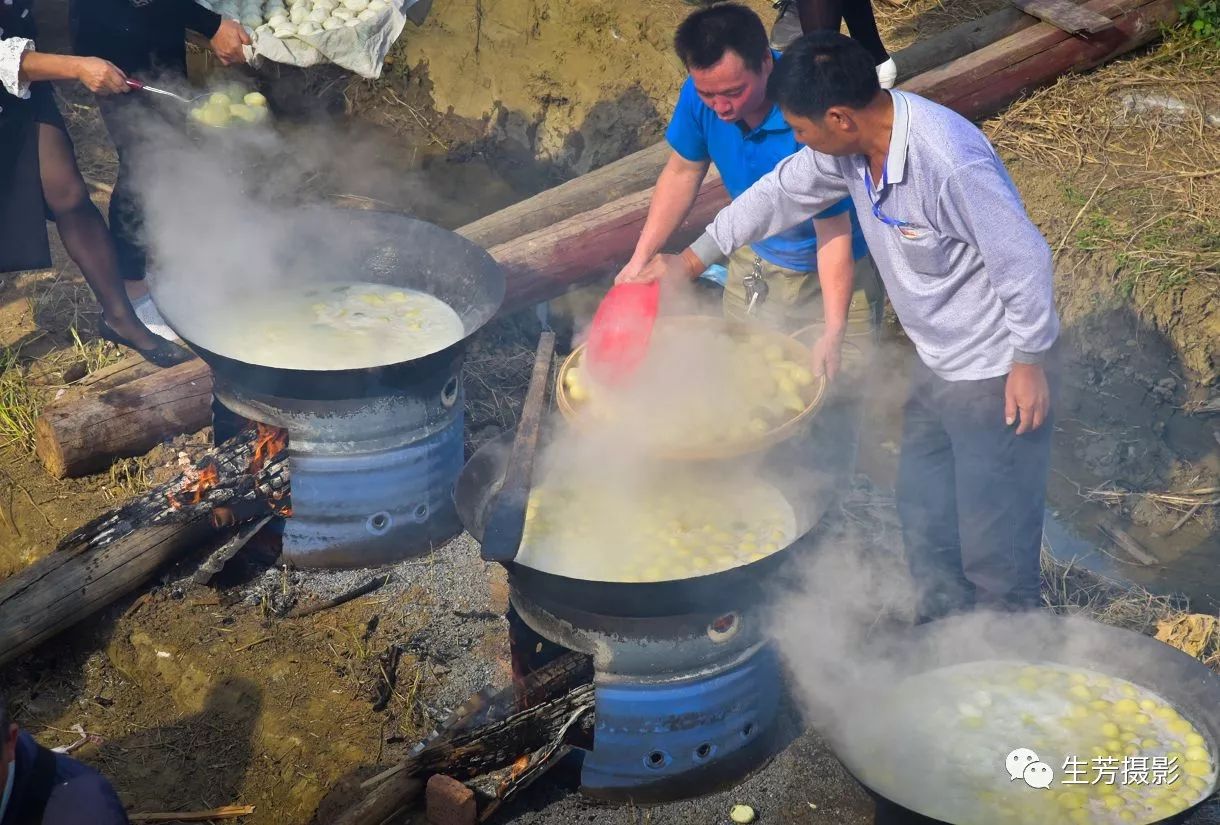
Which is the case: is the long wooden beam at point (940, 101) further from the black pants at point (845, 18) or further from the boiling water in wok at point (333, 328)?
the boiling water in wok at point (333, 328)

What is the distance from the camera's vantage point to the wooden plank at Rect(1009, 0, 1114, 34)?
27.7 ft

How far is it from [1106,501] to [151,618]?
5586 mm

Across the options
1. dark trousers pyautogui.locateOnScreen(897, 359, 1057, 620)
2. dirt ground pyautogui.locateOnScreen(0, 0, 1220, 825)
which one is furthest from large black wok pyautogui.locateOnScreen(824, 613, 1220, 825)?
dirt ground pyautogui.locateOnScreen(0, 0, 1220, 825)

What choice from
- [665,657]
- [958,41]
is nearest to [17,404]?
[665,657]

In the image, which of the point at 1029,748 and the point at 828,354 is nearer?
the point at 1029,748

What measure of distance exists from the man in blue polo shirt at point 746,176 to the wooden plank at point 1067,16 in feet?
14.0

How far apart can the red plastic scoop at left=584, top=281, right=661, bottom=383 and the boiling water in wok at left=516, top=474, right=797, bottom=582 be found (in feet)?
2.12

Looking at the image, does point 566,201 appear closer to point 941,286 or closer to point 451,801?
point 941,286

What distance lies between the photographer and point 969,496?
14.7 feet

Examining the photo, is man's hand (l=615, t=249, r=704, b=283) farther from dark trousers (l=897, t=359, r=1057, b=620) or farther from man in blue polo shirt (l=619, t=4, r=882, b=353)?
dark trousers (l=897, t=359, r=1057, b=620)

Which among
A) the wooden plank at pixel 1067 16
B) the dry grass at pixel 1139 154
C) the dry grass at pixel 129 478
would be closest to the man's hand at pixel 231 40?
the dry grass at pixel 129 478

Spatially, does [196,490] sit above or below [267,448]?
below

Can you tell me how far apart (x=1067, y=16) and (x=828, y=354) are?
224 inches

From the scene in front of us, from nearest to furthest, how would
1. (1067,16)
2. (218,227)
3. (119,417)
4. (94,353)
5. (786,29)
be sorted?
(218,227) → (119,417) → (94,353) → (786,29) → (1067,16)
